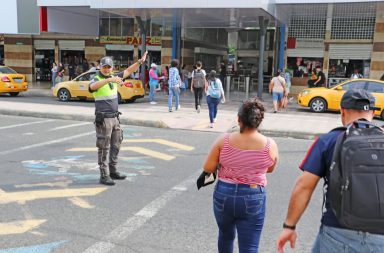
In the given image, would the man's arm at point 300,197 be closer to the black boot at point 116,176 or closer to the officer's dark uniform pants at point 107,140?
the officer's dark uniform pants at point 107,140

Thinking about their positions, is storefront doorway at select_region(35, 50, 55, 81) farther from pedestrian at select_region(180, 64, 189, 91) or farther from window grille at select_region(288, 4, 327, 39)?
window grille at select_region(288, 4, 327, 39)

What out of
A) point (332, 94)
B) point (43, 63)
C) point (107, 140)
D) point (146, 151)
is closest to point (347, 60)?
point (332, 94)

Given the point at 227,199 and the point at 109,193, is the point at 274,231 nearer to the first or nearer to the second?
the point at 227,199

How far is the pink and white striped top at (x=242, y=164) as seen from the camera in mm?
3195

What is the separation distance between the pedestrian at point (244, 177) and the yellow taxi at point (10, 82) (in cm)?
1834

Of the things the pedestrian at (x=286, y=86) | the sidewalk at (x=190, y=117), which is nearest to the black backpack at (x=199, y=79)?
the sidewalk at (x=190, y=117)

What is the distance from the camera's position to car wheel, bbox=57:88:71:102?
18.3 m

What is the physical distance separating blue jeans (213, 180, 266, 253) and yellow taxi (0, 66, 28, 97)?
60.3 ft

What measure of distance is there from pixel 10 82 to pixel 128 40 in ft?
26.8

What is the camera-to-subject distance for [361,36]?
2166 cm

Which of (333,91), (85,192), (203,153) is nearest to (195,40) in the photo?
(333,91)

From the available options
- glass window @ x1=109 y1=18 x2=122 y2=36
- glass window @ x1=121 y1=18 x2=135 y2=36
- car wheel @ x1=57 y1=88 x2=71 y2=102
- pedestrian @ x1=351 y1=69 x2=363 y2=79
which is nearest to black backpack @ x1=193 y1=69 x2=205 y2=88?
car wheel @ x1=57 y1=88 x2=71 y2=102

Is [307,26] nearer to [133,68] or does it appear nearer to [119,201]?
[133,68]

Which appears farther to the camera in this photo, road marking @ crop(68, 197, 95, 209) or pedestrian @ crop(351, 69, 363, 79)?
pedestrian @ crop(351, 69, 363, 79)
